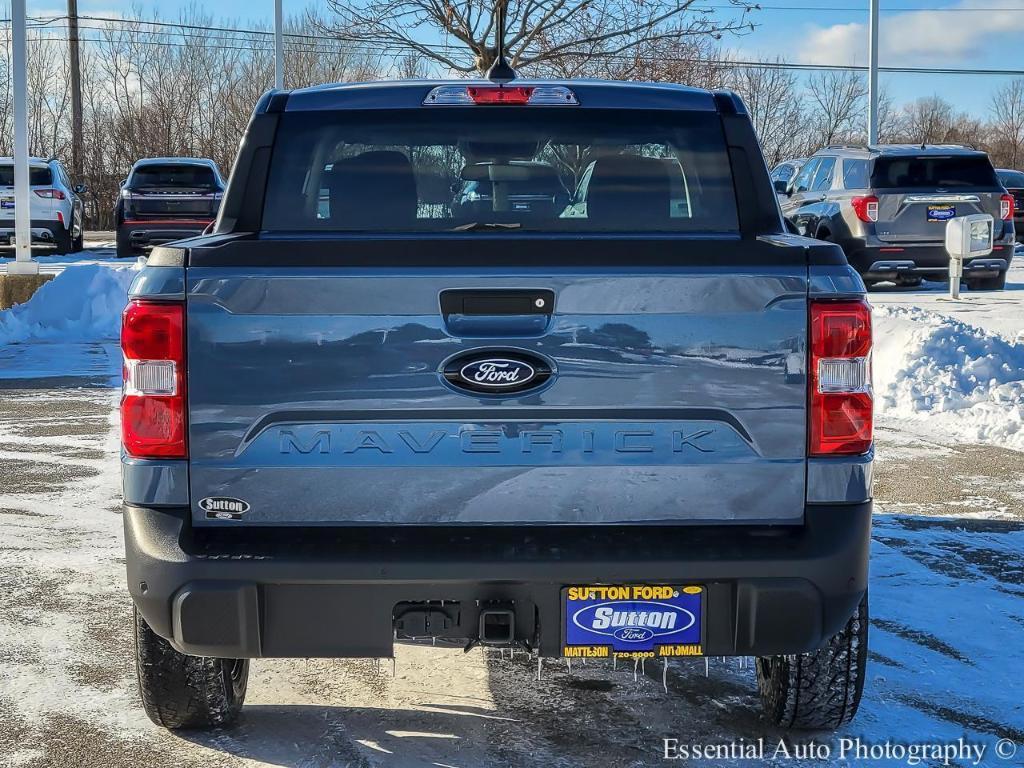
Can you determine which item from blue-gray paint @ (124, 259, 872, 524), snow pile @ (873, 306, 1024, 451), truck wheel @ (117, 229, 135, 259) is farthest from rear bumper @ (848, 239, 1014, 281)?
blue-gray paint @ (124, 259, 872, 524)

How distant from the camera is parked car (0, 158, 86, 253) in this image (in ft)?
75.6

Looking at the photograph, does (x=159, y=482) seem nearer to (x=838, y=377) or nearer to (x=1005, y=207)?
(x=838, y=377)

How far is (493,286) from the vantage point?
3.04 metres

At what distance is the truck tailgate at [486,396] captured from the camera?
3.03 meters

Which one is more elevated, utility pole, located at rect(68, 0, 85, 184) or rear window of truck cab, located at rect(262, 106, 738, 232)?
utility pole, located at rect(68, 0, 85, 184)

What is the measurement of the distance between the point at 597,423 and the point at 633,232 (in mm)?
780

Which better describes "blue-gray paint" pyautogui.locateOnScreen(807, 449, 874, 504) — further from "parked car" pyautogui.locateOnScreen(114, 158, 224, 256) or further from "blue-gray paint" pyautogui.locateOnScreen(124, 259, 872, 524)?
"parked car" pyautogui.locateOnScreen(114, 158, 224, 256)

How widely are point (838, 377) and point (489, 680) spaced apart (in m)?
1.78

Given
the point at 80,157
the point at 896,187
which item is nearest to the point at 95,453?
the point at 896,187

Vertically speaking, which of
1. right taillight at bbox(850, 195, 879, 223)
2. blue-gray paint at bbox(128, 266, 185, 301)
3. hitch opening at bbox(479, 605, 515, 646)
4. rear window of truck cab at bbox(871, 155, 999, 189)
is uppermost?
rear window of truck cab at bbox(871, 155, 999, 189)

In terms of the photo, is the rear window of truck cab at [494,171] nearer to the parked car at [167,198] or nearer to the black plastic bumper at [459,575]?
the black plastic bumper at [459,575]

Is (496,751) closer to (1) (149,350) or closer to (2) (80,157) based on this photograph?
(1) (149,350)

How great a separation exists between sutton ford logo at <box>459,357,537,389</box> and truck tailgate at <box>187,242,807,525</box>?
0.11 ft

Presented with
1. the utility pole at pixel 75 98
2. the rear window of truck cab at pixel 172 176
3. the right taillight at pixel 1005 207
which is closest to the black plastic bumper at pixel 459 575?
the right taillight at pixel 1005 207
